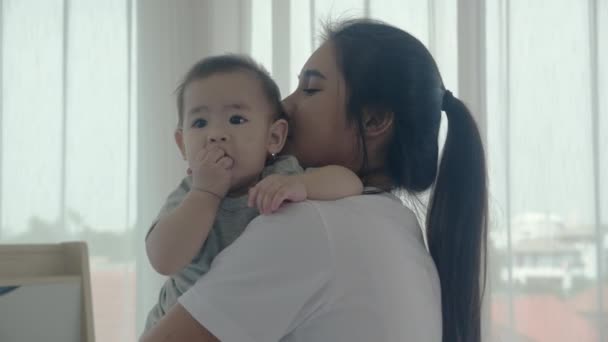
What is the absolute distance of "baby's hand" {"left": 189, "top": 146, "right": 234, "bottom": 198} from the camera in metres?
1.05

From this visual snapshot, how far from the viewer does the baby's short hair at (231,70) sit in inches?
45.1

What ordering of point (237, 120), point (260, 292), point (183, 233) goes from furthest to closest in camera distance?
point (237, 120)
point (183, 233)
point (260, 292)

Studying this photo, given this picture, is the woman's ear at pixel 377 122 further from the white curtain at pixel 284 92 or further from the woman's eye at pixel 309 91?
the white curtain at pixel 284 92

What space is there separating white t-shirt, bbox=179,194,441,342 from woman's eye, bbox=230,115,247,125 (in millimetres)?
233

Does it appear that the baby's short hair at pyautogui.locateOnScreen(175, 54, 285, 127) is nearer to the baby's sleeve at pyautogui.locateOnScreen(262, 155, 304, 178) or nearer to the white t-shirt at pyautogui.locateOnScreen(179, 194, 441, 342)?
the baby's sleeve at pyautogui.locateOnScreen(262, 155, 304, 178)

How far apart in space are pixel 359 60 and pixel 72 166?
136cm

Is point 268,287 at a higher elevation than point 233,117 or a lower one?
lower

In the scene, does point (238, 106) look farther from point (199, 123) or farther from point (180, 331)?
point (180, 331)

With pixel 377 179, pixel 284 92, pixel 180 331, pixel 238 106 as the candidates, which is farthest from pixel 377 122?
pixel 284 92

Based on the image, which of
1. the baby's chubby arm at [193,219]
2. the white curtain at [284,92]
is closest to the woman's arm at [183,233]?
the baby's chubby arm at [193,219]

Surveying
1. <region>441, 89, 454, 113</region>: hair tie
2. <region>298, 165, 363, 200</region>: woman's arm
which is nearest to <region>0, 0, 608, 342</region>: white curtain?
<region>441, 89, 454, 113</region>: hair tie

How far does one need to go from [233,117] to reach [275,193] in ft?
0.73

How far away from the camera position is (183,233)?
1.01m

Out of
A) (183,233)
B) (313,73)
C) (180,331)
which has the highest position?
(313,73)
